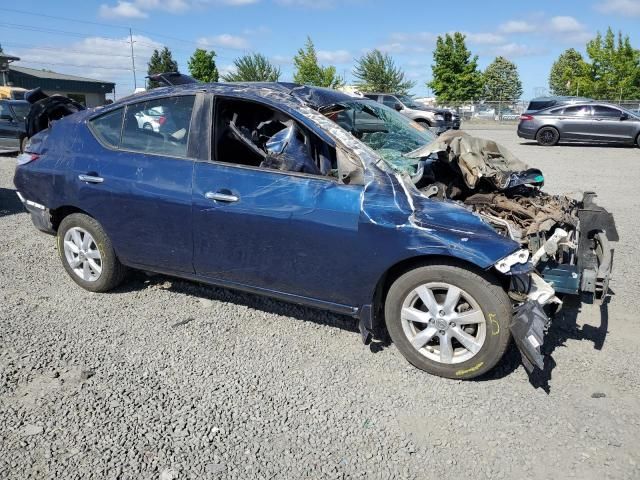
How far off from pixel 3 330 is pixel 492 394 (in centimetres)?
352

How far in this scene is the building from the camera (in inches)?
1961

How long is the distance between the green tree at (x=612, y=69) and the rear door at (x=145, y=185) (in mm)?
45773

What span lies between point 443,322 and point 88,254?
10.1 feet

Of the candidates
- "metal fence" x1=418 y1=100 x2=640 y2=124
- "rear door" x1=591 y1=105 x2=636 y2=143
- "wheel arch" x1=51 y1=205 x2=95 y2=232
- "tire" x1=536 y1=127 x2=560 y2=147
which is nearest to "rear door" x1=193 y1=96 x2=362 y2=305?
"wheel arch" x1=51 y1=205 x2=95 y2=232

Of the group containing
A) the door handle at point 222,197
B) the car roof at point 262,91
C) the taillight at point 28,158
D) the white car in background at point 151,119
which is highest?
the car roof at point 262,91

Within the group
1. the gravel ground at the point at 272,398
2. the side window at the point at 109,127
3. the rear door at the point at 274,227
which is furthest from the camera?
the side window at the point at 109,127

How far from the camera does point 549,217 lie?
3654 mm

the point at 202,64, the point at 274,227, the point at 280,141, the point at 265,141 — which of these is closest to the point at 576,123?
the point at 265,141

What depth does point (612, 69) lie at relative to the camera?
42781mm

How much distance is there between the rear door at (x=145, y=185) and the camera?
3.93m

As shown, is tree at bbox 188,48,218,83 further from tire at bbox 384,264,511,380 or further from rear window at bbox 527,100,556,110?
tire at bbox 384,264,511,380

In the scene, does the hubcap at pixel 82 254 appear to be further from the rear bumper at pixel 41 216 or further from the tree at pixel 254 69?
the tree at pixel 254 69

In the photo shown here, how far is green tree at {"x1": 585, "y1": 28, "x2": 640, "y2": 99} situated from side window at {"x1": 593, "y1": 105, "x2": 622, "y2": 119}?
28087 mm

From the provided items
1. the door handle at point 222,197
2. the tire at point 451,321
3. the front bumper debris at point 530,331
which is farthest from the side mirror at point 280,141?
the front bumper debris at point 530,331
